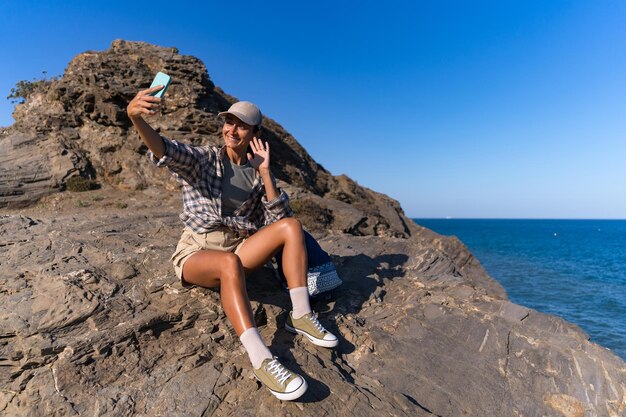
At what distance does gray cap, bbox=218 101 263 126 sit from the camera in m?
4.15

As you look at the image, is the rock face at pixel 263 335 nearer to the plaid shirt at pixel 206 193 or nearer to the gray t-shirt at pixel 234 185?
the plaid shirt at pixel 206 193

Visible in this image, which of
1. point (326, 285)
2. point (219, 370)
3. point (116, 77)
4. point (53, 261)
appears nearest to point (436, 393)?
point (326, 285)

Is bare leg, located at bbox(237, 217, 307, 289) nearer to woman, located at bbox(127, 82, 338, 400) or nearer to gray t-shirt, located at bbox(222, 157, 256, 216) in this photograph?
woman, located at bbox(127, 82, 338, 400)

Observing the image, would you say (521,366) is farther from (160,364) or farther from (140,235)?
(140,235)

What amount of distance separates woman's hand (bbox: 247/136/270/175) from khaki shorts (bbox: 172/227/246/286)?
86 centimetres

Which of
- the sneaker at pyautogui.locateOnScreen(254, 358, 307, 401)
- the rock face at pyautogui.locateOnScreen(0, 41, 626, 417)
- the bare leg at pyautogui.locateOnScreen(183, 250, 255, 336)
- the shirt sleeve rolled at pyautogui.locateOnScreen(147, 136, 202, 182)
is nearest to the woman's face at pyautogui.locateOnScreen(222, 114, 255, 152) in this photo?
the shirt sleeve rolled at pyautogui.locateOnScreen(147, 136, 202, 182)

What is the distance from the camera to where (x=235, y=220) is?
175 inches

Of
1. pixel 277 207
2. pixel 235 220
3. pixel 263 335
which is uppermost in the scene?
pixel 277 207

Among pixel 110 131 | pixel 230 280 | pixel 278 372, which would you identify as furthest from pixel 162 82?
pixel 110 131

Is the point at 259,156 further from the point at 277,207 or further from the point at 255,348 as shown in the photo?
the point at 255,348

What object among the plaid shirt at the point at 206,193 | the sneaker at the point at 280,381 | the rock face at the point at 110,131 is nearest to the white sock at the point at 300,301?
the sneaker at the point at 280,381

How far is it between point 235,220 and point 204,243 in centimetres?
45

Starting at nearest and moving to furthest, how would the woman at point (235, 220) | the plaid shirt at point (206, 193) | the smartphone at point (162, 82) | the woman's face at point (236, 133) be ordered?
the smartphone at point (162, 82)
the woman at point (235, 220)
the plaid shirt at point (206, 193)
the woman's face at point (236, 133)

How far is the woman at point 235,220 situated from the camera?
377cm
